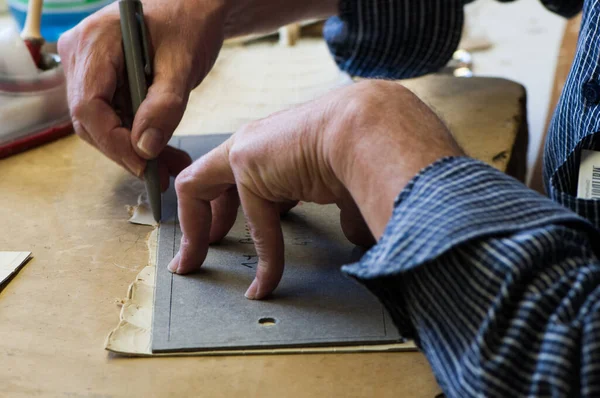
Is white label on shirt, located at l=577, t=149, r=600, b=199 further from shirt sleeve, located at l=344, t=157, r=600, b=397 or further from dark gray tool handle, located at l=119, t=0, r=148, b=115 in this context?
dark gray tool handle, located at l=119, t=0, r=148, b=115

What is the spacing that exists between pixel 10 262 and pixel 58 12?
0.57m

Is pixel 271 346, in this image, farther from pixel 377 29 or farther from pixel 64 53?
pixel 377 29

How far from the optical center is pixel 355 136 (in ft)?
1.97

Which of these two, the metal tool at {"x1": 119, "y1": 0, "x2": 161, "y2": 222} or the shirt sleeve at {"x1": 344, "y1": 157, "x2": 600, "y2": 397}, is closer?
the shirt sleeve at {"x1": 344, "y1": 157, "x2": 600, "y2": 397}

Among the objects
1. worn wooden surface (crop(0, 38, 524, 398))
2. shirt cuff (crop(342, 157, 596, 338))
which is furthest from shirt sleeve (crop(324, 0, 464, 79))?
shirt cuff (crop(342, 157, 596, 338))

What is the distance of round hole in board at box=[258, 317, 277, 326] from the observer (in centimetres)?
65

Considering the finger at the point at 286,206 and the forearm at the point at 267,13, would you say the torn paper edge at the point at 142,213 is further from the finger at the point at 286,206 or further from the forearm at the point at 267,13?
the forearm at the point at 267,13

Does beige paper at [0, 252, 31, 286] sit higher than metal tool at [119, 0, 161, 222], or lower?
lower

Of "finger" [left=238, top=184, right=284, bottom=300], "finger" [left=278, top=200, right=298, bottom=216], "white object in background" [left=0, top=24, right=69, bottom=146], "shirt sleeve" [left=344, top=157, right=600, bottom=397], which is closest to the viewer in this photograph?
"shirt sleeve" [left=344, top=157, right=600, bottom=397]

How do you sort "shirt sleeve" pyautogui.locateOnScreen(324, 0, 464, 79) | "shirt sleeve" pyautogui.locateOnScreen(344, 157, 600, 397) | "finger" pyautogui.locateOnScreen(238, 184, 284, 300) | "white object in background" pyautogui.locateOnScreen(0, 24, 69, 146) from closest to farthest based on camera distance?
1. "shirt sleeve" pyautogui.locateOnScreen(344, 157, 600, 397)
2. "finger" pyautogui.locateOnScreen(238, 184, 284, 300)
3. "white object in background" pyautogui.locateOnScreen(0, 24, 69, 146)
4. "shirt sleeve" pyautogui.locateOnScreen(324, 0, 464, 79)

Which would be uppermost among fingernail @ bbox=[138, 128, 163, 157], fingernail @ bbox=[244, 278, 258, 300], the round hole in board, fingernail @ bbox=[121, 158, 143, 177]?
fingernail @ bbox=[138, 128, 163, 157]

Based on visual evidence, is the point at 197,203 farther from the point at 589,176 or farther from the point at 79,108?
the point at 589,176

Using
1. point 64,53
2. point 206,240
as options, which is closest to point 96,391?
point 206,240

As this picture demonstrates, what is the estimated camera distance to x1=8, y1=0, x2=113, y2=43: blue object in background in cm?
117
